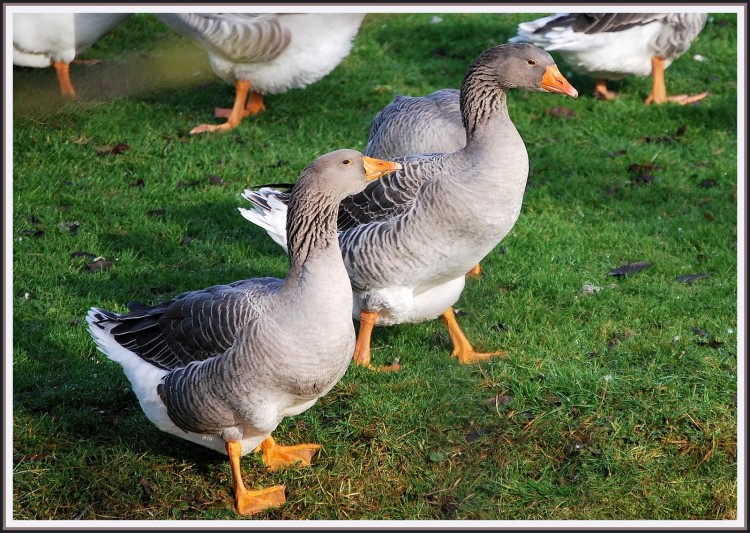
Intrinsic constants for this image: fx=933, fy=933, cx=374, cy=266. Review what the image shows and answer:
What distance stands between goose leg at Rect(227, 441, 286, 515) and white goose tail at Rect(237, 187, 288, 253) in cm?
179

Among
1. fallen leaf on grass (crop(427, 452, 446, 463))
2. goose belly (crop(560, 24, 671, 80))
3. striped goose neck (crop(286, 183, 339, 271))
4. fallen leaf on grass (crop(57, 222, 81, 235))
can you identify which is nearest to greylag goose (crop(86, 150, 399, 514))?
striped goose neck (crop(286, 183, 339, 271))

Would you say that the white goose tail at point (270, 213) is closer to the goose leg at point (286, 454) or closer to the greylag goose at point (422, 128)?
the greylag goose at point (422, 128)

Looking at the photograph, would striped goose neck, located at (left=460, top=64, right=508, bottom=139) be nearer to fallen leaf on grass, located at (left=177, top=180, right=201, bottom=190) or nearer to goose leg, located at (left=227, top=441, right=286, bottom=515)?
goose leg, located at (left=227, top=441, right=286, bottom=515)

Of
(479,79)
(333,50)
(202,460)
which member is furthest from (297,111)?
(202,460)

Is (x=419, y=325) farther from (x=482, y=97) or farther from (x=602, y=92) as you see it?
(x=602, y=92)

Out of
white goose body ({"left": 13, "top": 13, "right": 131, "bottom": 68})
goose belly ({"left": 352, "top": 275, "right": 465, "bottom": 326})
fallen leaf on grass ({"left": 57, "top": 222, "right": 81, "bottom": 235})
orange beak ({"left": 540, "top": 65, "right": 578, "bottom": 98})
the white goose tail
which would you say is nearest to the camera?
orange beak ({"left": 540, "top": 65, "right": 578, "bottom": 98})

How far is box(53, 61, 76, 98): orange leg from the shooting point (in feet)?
31.7

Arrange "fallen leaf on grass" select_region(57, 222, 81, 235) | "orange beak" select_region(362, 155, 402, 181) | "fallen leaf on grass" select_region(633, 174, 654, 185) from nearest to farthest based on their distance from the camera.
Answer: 1. "orange beak" select_region(362, 155, 402, 181)
2. "fallen leaf on grass" select_region(57, 222, 81, 235)
3. "fallen leaf on grass" select_region(633, 174, 654, 185)

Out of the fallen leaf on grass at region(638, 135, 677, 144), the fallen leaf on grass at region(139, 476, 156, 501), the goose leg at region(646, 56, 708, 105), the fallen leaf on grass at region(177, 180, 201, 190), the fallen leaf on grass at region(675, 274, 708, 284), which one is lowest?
the fallen leaf on grass at region(177, 180, 201, 190)

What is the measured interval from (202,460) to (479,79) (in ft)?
8.85

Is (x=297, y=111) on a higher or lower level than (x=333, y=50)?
lower

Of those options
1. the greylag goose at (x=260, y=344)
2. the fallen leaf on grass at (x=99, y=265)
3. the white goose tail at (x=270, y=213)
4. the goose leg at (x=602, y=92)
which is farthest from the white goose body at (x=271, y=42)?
the greylag goose at (x=260, y=344)

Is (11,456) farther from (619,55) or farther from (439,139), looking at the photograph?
(619,55)

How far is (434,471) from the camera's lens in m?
5.03
